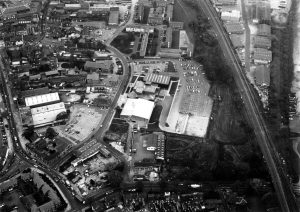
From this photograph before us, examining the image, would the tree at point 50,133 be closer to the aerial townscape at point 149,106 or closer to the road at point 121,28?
the aerial townscape at point 149,106

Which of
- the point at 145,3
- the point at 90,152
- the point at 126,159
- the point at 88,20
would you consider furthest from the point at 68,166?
the point at 145,3

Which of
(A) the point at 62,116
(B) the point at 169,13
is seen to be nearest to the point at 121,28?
(B) the point at 169,13

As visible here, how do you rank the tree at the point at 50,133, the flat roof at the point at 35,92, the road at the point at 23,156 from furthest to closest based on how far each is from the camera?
the flat roof at the point at 35,92
the tree at the point at 50,133
the road at the point at 23,156

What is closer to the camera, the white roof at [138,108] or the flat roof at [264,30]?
the white roof at [138,108]

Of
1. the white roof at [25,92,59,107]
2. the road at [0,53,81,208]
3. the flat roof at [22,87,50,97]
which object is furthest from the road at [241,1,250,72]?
the road at [0,53,81,208]

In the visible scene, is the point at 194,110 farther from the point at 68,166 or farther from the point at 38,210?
the point at 38,210

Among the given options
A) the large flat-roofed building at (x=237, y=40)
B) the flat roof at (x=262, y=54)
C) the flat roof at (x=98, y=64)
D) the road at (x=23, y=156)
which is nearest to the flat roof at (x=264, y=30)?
the large flat-roofed building at (x=237, y=40)
